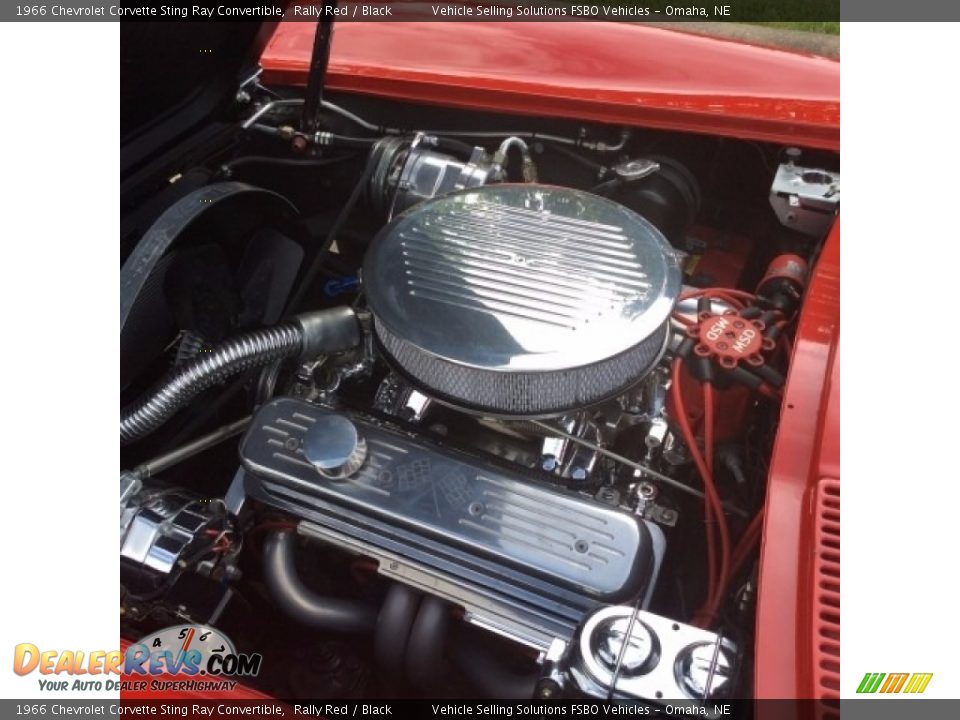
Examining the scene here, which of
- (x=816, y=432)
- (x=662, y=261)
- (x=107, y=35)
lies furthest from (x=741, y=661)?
(x=107, y=35)

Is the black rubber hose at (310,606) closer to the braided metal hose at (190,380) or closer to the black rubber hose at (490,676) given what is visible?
the black rubber hose at (490,676)

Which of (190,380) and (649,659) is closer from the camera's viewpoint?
(649,659)

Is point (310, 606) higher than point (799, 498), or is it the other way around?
point (799, 498)

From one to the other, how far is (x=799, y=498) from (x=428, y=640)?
452 mm

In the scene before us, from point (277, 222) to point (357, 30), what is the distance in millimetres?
608

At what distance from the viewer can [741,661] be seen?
0.78 meters

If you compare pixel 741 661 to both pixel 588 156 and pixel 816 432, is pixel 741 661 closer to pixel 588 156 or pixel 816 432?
pixel 816 432

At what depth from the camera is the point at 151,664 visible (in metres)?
0.86

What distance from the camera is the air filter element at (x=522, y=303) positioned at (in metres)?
0.90

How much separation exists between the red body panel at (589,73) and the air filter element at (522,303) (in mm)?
358

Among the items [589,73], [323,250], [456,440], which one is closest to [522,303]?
[456,440]

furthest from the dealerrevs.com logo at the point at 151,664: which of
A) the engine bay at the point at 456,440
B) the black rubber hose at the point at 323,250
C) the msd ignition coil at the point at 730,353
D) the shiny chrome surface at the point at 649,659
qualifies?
the msd ignition coil at the point at 730,353

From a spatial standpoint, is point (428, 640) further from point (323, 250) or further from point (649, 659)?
point (323, 250)

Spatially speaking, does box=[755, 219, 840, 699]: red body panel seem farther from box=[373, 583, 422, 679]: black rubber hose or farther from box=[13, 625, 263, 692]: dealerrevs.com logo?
box=[13, 625, 263, 692]: dealerrevs.com logo
